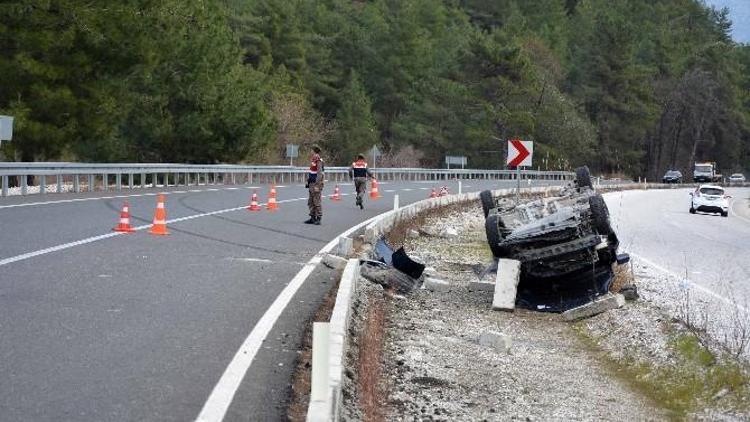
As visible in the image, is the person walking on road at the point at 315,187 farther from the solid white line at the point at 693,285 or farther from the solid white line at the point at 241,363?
the solid white line at the point at 241,363

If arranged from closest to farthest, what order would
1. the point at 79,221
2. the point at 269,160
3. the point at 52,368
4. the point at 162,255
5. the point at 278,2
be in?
the point at 52,368 → the point at 162,255 → the point at 79,221 → the point at 269,160 → the point at 278,2

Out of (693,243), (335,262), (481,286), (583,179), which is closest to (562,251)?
(481,286)

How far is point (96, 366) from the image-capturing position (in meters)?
7.79

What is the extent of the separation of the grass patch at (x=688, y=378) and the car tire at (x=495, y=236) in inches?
150

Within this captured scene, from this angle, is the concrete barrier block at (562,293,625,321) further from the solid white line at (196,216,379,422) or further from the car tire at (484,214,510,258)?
the solid white line at (196,216,379,422)

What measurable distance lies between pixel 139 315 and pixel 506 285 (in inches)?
241

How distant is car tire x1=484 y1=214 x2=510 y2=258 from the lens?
614 inches

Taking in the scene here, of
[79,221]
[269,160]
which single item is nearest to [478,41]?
[269,160]

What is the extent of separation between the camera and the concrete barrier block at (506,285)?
14570mm

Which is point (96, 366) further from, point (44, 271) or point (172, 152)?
point (172, 152)

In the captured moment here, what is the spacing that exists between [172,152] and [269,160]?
1631 centimetres

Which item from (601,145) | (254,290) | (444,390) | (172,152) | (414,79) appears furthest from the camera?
(601,145)

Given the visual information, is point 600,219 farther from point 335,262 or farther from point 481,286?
point 335,262

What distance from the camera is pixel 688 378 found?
33.4 ft
